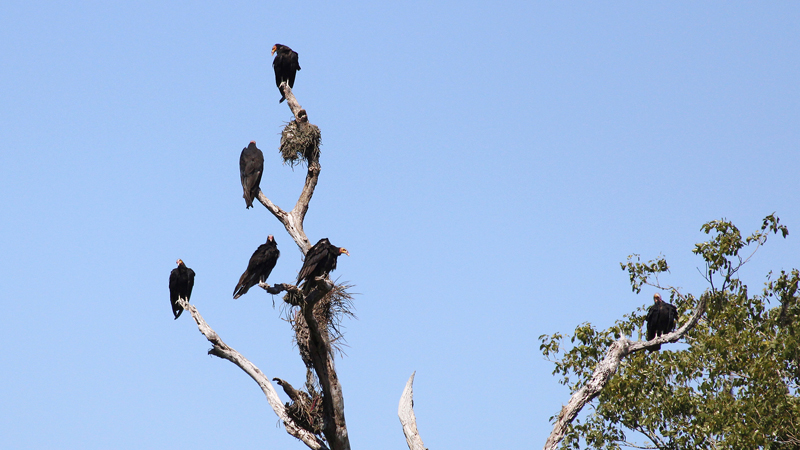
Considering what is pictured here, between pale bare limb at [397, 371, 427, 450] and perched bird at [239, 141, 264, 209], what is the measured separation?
279 cm

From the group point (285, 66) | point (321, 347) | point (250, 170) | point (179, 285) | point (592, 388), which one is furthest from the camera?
point (285, 66)

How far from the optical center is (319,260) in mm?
7465

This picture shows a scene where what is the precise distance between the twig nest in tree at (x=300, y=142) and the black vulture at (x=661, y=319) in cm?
467

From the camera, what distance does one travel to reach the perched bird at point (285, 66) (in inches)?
428

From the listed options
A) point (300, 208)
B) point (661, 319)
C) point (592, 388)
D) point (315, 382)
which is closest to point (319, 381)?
point (315, 382)

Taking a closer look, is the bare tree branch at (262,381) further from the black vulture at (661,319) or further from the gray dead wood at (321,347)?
the black vulture at (661,319)

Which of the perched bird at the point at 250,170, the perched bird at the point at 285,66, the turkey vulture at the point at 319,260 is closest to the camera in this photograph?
the turkey vulture at the point at 319,260

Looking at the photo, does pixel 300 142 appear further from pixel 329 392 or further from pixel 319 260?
pixel 329 392

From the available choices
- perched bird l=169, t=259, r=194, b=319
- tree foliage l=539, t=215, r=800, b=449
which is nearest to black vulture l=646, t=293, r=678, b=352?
tree foliage l=539, t=215, r=800, b=449

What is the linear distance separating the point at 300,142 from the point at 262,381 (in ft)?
9.03

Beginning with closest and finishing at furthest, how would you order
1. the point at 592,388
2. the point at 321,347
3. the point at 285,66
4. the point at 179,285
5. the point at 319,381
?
the point at 592,388 → the point at 321,347 → the point at 319,381 → the point at 179,285 → the point at 285,66

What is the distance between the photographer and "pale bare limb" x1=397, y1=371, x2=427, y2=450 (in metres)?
7.62

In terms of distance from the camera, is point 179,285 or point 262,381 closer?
point 262,381

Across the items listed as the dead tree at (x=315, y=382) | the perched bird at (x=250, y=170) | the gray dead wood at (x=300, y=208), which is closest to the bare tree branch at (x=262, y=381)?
the dead tree at (x=315, y=382)
